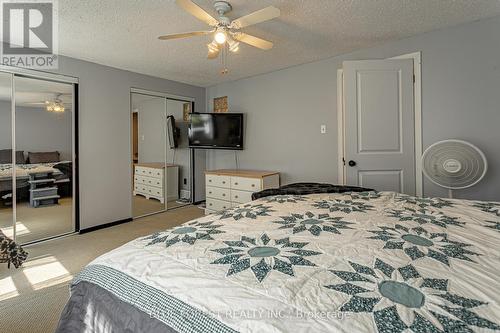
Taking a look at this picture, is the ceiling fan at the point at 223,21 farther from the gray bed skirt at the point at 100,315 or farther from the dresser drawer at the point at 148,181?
the dresser drawer at the point at 148,181

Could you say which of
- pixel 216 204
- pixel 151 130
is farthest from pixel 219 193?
pixel 151 130

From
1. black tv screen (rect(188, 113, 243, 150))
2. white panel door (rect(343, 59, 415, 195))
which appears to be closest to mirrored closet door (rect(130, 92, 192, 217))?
black tv screen (rect(188, 113, 243, 150))

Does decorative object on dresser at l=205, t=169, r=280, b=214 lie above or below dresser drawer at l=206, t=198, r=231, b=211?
above

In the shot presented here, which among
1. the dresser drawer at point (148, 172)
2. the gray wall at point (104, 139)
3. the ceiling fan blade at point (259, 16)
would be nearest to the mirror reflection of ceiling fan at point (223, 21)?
the ceiling fan blade at point (259, 16)

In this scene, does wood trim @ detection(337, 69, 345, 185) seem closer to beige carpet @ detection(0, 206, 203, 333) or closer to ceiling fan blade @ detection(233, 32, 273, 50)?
ceiling fan blade @ detection(233, 32, 273, 50)

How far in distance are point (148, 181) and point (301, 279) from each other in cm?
402

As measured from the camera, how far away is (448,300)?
663mm

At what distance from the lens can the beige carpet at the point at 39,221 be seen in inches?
114

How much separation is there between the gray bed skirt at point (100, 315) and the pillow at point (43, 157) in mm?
2780

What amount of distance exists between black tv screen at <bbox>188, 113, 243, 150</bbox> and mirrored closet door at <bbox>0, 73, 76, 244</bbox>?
1.74 metres

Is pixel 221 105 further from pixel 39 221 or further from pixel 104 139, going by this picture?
pixel 39 221

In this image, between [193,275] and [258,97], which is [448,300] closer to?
[193,275]

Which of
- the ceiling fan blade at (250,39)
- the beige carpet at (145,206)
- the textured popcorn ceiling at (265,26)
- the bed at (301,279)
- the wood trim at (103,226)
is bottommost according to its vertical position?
the wood trim at (103,226)

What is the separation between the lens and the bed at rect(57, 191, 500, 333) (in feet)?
2.03
